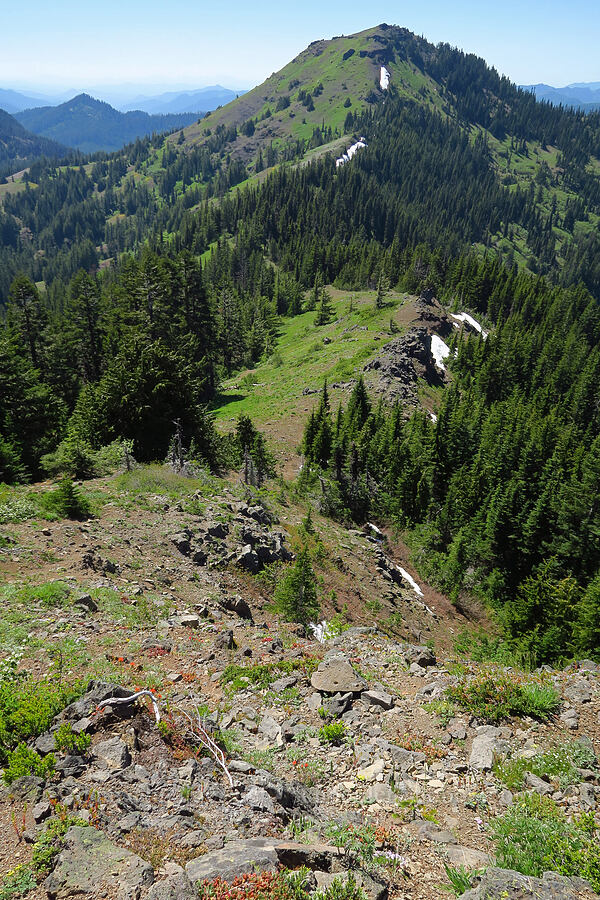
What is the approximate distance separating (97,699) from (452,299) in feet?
420

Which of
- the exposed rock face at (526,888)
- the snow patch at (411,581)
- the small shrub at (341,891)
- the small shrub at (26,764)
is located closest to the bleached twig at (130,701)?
the small shrub at (26,764)

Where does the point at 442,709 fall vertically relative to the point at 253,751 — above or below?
below

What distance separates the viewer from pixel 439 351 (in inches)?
3536

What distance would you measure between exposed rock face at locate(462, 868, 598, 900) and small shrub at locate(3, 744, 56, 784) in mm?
6327

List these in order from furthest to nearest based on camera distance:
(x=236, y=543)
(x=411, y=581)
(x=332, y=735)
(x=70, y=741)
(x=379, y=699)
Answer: (x=411, y=581) < (x=236, y=543) < (x=379, y=699) < (x=332, y=735) < (x=70, y=741)

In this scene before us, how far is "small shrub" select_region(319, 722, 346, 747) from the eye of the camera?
10.4m

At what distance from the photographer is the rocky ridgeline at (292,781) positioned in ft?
21.2

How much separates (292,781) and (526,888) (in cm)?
415

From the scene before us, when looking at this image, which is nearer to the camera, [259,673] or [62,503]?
[259,673]

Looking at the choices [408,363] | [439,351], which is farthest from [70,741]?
[439,351]

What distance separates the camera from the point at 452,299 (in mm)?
121312

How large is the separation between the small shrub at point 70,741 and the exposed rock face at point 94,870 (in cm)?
141

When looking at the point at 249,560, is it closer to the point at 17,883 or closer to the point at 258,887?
the point at 258,887

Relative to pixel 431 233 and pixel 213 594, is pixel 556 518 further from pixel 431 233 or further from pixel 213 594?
pixel 431 233
